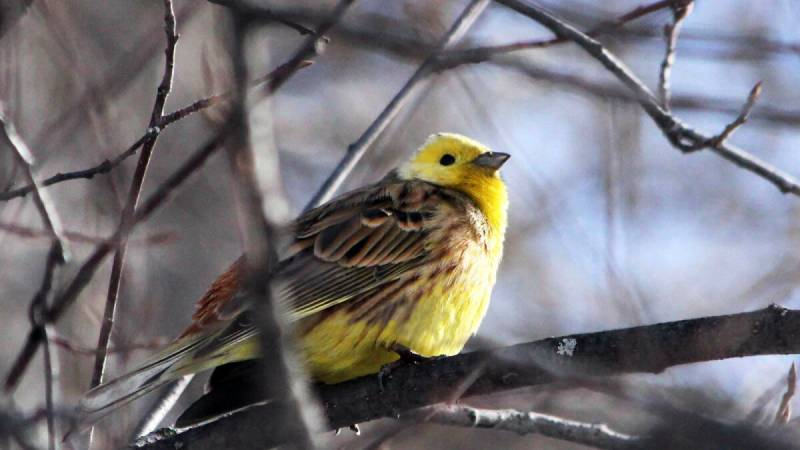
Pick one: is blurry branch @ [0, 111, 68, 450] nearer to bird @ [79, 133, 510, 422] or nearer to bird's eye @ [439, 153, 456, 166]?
bird @ [79, 133, 510, 422]

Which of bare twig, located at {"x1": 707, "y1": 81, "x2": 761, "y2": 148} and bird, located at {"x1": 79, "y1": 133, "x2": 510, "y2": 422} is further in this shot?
bird, located at {"x1": 79, "y1": 133, "x2": 510, "y2": 422}

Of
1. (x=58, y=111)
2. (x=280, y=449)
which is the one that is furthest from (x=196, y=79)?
(x=280, y=449)

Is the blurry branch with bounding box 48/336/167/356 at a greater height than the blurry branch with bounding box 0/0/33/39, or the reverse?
the blurry branch with bounding box 0/0/33/39

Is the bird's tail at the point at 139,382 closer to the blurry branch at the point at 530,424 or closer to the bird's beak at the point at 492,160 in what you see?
the blurry branch at the point at 530,424

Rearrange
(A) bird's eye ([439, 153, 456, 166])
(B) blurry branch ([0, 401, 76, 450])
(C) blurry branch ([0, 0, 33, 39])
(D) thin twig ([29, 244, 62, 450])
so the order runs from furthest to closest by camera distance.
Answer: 1. (A) bird's eye ([439, 153, 456, 166])
2. (C) blurry branch ([0, 0, 33, 39])
3. (D) thin twig ([29, 244, 62, 450])
4. (B) blurry branch ([0, 401, 76, 450])

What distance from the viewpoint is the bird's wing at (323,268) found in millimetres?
4340

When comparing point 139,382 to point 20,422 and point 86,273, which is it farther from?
point 20,422

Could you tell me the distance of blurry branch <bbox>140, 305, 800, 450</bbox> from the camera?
347 cm

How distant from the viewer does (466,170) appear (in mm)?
5992

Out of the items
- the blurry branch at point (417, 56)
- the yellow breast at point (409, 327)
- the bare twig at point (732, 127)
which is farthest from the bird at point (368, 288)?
the bare twig at point (732, 127)

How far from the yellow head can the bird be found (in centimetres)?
1

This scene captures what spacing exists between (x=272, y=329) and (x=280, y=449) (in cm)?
241

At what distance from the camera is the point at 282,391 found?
199 centimetres

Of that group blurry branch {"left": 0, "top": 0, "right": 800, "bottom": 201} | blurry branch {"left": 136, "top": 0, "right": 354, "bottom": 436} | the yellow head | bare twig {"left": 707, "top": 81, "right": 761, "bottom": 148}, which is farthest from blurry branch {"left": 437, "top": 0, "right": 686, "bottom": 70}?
blurry branch {"left": 136, "top": 0, "right": 354, "bottom": 436}
